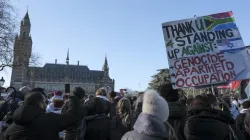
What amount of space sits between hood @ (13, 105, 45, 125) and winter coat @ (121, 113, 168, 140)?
1.40 m

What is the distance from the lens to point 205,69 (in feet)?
19.1

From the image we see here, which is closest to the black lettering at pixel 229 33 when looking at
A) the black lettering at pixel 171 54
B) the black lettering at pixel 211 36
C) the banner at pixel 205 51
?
the banner at pixel 205 51

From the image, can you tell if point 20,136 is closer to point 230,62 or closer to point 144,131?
point 144,131

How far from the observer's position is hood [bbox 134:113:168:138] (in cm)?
245

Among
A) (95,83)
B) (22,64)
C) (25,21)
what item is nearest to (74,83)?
(95,83)

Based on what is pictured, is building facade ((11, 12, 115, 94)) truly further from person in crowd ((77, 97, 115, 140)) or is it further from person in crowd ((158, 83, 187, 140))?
person in crowd ((158, 83, 187, 140))

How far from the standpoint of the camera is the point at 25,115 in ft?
10.8

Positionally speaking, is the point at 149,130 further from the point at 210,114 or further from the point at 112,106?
the point at 112,106

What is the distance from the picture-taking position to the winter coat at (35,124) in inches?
130

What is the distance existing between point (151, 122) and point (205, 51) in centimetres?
389

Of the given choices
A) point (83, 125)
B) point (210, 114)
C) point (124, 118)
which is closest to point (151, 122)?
point (210, 114)

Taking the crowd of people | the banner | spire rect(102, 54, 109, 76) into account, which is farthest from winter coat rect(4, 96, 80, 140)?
spire rect(102, 54, 109, 76)

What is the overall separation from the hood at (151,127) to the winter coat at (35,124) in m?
1.27

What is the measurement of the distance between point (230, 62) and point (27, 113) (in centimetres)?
427
